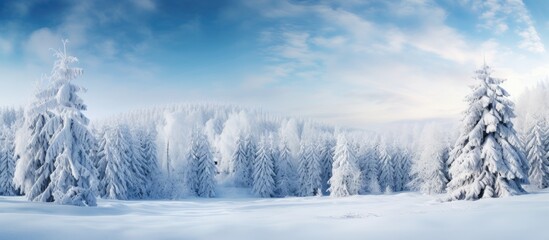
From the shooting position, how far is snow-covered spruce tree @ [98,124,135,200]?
163 ft

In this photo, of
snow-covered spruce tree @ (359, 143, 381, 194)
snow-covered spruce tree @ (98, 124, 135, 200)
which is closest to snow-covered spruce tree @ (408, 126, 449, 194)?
snow-covered spruce tree @ (359, 143, 381, 194)

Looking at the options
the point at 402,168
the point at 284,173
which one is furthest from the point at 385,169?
the point at 284,173

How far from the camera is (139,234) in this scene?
30.7 ft

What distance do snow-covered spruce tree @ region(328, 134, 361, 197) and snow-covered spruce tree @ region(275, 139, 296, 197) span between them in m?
12.8

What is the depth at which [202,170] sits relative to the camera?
6506 cm

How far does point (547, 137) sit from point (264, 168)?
1727 inches

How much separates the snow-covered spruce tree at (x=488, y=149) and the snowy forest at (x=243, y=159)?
7 centimetres

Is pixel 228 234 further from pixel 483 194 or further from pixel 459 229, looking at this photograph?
pixel 483 194

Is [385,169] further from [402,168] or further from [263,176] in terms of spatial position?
[263,176]

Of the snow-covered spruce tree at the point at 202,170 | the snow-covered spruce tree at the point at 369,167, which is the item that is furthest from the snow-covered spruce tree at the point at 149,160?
the snow-covered spruce tree at the point at 369,167

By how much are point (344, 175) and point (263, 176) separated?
15.5m

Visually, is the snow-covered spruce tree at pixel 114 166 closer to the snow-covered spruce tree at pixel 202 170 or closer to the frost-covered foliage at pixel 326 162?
the snow-covered spruce tree at pixel 202 170

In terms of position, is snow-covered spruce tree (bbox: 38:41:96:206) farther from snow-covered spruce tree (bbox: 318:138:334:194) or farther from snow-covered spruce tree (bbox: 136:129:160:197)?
snow-covered spruce tree (bbox: 318:138:334:194)

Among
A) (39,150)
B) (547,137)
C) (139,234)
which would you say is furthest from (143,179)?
(547,137)
